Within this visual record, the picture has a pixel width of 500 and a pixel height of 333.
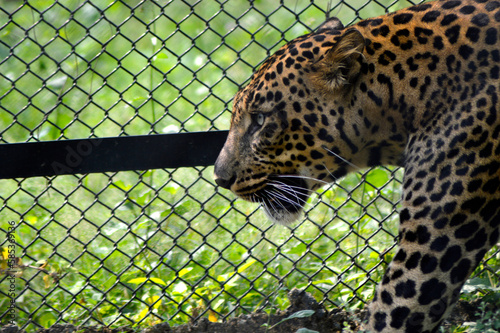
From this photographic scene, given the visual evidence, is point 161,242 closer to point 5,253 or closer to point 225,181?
point 5,253

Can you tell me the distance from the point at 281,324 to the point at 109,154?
1.59 metres

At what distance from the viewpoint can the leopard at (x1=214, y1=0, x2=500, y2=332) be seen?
3316mm

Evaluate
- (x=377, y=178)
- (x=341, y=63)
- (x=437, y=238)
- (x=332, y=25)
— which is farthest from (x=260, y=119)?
(x=377, y=178)

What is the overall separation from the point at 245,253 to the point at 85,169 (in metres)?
1.55

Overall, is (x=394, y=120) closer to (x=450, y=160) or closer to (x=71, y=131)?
(x=450, y=160)

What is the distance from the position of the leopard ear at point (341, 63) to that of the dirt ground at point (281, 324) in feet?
4.86

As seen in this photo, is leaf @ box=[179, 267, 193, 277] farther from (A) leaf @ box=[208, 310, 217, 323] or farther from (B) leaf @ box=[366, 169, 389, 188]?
(B) leaf @ box=[366, 169, 389, 188]

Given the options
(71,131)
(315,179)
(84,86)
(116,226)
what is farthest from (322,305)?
(84,86)

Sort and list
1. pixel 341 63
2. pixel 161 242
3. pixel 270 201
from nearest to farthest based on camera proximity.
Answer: pixel 341 63, pixel 270 201, pixel 161 242

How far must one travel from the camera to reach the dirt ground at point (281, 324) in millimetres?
4320

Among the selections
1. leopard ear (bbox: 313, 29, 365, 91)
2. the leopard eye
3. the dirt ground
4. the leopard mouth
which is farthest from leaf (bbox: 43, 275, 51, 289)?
leopard ear (bbox: 313, 29, 365, 91)

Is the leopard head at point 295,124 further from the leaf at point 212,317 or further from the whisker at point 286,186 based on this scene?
the leaf at point 212,317

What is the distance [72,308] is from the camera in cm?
469

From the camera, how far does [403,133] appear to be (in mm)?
3699
